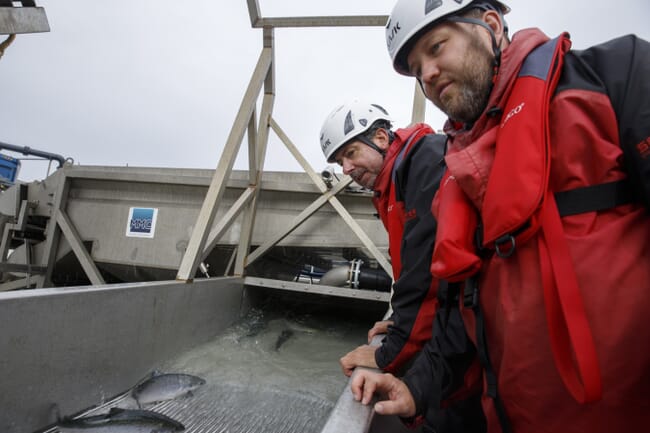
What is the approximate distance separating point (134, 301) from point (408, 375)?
1571 millimetres

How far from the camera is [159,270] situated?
4.08 m

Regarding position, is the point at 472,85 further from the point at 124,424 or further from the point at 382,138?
the point at 124,424

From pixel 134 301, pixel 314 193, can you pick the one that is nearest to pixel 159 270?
pixel 314 193

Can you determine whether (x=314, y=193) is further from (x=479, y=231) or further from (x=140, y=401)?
(x=479, y=231)

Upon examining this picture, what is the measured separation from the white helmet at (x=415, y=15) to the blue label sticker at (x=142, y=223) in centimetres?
371

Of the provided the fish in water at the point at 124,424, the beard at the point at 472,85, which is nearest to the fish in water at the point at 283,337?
the fish in water at the point at 124,424

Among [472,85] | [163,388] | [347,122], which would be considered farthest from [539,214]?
[163,388]

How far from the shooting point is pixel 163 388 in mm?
1740

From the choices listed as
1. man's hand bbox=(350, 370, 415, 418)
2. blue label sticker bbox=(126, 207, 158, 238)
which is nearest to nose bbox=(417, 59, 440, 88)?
man's hand bbox=(350, 370, 415, 418)

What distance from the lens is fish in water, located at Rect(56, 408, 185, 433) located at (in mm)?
1346

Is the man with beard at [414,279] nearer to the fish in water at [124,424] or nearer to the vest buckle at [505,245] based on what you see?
the vest buckle at [505,245]

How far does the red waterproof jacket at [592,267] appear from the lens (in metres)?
0.62

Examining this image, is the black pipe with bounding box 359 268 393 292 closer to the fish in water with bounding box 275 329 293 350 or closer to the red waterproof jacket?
the fish in water with bounding box 275 329 293 350

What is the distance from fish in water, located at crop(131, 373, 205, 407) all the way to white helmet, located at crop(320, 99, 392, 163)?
60.4 inches
